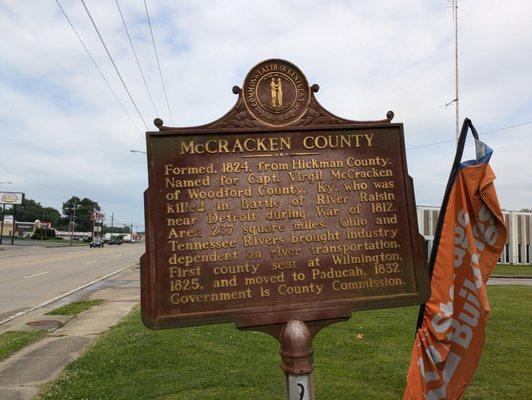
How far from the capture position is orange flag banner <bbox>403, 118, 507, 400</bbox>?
136 inches

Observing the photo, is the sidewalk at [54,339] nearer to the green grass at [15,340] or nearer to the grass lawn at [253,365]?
the green grass at [15,340]

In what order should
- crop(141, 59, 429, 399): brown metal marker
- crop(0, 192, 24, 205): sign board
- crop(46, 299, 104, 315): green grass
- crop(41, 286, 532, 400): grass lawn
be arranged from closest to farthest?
crop(141, 59, 429, 399): brown metal marker < crop(41, 286, 532, 400): grass lawn < crop(46, 299, 104, 315): green grass < crop(0, 192, 24, 205): sign board

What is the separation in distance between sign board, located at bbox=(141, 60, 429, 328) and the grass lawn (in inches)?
80.2

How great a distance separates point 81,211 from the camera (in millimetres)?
129000

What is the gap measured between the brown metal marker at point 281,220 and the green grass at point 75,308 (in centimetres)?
865

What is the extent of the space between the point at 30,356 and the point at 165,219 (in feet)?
16.5

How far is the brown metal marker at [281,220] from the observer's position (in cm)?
315

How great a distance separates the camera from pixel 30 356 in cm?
678

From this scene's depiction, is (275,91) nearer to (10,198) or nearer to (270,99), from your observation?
(270,99)

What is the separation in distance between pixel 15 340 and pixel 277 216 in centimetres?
656

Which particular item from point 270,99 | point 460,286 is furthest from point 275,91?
point 460,286

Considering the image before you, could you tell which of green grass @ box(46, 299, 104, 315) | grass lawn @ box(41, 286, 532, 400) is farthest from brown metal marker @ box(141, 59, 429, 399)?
green grass @ box(46, 299, 104, 315)

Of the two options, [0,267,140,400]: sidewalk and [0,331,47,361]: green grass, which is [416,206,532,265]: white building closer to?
[0,267,140,400]: sidewalk

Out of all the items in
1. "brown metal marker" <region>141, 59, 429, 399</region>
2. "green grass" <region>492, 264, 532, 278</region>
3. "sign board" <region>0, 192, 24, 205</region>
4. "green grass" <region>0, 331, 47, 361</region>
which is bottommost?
"green grass" <region>492, 264, 532, 278</region>
